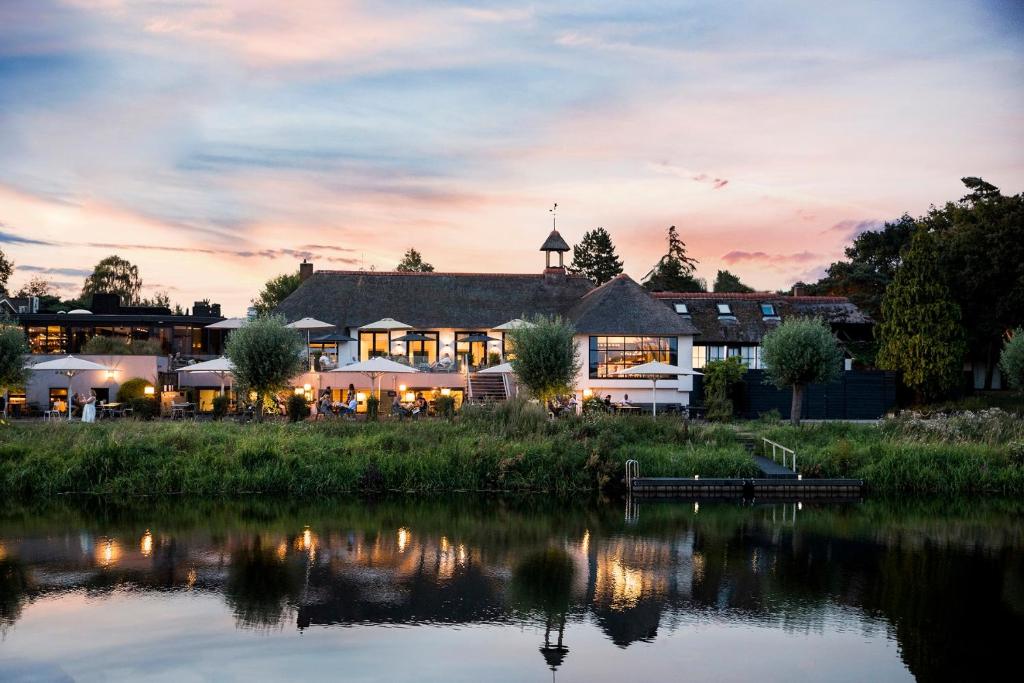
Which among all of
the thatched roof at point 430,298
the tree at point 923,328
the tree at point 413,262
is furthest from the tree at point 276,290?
the tree at point 923,328

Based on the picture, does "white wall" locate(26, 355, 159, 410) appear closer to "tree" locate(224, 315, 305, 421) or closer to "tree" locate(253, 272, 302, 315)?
"tree" locate(224, 315, 305, 421)

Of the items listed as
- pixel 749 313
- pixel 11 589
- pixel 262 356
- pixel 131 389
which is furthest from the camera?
pixel 749 313

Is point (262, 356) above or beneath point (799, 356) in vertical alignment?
beneath

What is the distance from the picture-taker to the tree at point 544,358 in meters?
26.7

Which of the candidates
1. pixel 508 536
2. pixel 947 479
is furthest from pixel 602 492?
pixel 947 479

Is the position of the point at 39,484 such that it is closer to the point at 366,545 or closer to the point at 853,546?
the point at 366,545

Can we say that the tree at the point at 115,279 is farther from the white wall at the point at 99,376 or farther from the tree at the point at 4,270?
the white wall at the point at 99,376

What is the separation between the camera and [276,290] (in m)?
65.4

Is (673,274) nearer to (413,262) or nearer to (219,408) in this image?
(413,262)

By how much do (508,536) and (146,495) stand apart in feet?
30.6

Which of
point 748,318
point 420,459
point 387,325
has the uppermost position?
point 748,318

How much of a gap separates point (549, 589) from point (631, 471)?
8.88 meters

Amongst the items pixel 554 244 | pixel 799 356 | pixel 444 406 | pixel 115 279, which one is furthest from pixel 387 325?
pixel 115 279

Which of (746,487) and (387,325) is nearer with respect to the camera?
(746,487)
